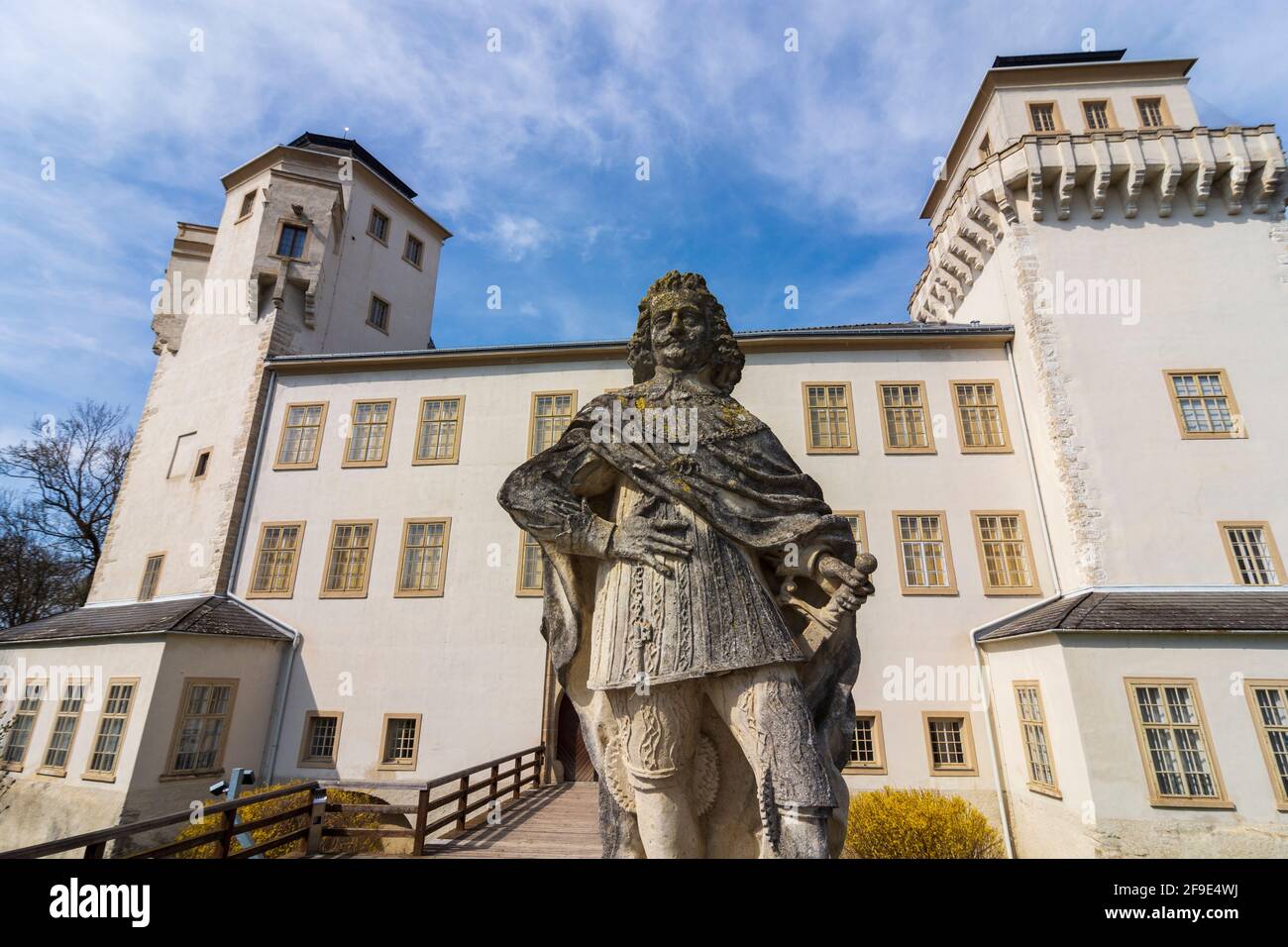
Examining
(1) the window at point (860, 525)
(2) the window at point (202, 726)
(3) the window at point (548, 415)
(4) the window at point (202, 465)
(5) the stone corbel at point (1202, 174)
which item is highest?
(5) the stone corbel at point (1202, 174)

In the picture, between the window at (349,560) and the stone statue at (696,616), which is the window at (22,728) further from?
the stone statue at (696,616)

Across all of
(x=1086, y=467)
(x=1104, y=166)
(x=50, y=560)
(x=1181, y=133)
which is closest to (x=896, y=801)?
(x=1086, y=467)

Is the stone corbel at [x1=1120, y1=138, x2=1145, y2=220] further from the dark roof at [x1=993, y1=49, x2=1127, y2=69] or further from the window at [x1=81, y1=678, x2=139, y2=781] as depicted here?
the window at [x1=81, y1=678, x2=139, y2=781]

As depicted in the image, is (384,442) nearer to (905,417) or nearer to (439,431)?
(439,431)

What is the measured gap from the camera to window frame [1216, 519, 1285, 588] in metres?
14.3

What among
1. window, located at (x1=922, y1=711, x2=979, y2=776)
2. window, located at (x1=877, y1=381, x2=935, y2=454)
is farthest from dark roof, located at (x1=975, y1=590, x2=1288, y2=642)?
window, located at (x1=877, y1=381, x2=935, y2=454)

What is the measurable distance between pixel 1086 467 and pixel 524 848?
15081 mm

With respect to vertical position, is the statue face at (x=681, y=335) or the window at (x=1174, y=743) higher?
the statue face at (x=681, y=335)

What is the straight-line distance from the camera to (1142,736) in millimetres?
12367

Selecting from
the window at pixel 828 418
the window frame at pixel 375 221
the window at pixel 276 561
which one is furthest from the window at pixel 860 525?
the window frame at pixel 375 221

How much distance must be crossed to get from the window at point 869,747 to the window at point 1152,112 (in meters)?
19.5

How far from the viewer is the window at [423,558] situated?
57.8ft

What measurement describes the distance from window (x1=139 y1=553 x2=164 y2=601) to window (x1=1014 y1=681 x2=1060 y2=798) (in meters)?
23.0

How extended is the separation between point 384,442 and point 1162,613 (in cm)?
2017
